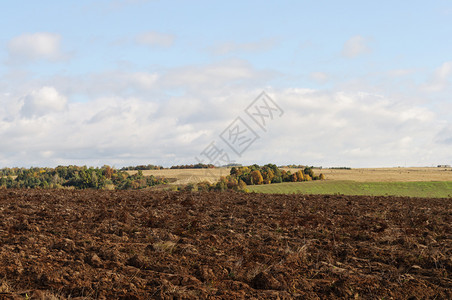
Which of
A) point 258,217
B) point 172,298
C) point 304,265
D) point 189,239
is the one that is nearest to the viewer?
point 172,298

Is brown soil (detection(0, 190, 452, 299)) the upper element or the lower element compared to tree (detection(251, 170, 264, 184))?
lower

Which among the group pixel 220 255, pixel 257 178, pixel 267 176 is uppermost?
pixel 267 176

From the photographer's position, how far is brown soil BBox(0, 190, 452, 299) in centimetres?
720

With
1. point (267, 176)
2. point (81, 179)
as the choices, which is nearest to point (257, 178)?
point (267, 176)

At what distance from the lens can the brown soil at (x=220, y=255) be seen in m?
7.20

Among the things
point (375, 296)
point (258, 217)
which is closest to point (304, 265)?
point (375, 296)

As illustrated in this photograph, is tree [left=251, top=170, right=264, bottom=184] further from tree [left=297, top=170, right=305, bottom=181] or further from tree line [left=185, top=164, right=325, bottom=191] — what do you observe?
tree [left=297, top=170, right=305, bottom=181]

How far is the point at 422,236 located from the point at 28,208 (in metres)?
15.7

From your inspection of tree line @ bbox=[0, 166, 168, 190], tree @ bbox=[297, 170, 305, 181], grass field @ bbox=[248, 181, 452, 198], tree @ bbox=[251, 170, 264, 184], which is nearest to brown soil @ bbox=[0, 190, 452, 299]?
grass field @ bbox=[248, 181, 452, 198]

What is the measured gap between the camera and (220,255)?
9500 millimetres

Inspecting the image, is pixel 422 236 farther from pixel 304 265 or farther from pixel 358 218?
pixel 304 265

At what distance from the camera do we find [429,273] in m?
8.58

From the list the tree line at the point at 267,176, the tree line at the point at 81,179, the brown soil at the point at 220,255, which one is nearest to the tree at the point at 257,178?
the tree line at the point at 267,176

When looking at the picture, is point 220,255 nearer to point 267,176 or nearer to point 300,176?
point 267,176
